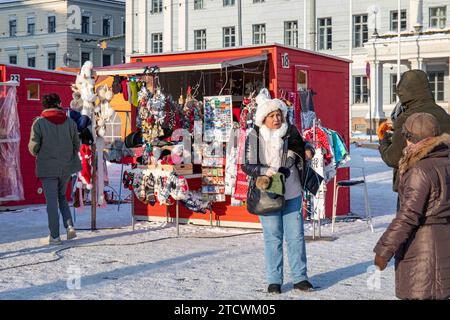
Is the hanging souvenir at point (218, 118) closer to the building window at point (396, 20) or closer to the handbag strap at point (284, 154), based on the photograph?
the handbag strap at point (284, 154)

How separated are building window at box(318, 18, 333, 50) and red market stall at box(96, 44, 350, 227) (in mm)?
36950

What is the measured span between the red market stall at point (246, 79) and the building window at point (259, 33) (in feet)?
129

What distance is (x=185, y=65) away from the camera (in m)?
11.1

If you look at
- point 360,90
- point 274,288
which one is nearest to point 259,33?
point 360,90

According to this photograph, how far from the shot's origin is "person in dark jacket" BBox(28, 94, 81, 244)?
32.4 ft

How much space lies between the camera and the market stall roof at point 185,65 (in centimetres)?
1083

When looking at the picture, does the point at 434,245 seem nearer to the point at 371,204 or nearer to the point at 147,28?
the point at 371,204

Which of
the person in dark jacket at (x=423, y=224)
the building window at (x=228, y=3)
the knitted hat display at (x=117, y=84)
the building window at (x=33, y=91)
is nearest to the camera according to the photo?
the person in dark jacket at (x=423, y=224)

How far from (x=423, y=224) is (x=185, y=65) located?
672 centimetres

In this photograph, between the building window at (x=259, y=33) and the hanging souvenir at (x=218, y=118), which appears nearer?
the hanging souvenir at (x=218, y=118)

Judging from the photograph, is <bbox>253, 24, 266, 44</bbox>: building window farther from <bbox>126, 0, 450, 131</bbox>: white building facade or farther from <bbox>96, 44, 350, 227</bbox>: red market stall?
<bbox>96, 44, 350, 227</bbox>: red market stall

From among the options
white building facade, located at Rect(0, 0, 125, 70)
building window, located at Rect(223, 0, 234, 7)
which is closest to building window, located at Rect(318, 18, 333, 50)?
building window, located at Rect(223, 0, 234, 7)

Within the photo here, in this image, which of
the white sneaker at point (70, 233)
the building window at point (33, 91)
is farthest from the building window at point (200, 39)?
the white sneaker at point (70, 233)

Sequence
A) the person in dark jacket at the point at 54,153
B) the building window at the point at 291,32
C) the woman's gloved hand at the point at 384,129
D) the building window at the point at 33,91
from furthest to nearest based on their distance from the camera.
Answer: the building window at the point at 291,32
the building window at the point at 33,91
the person in dark jacket at the point at 54,153
the woman's gloved hand at the point at 384,129
